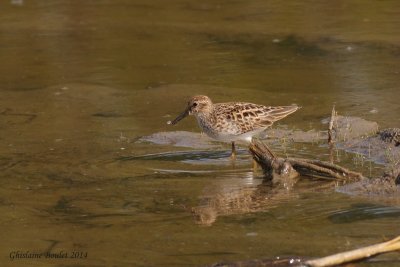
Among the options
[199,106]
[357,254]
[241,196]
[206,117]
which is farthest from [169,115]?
[357,254]

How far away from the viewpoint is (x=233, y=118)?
10.8 metres

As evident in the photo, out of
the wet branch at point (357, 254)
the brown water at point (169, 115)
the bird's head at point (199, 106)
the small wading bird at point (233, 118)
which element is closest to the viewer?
the wet branch at point (357, 254)

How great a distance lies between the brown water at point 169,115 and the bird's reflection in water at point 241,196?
0.06ft

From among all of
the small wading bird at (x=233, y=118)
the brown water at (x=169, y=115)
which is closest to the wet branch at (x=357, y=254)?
the brown water at (x=169, y=115)

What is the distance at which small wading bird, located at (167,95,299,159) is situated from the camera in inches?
420

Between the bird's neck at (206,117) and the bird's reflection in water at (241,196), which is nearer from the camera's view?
the bird's reflection in water at (241,196)

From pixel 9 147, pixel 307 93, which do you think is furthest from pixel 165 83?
pixel 9 147

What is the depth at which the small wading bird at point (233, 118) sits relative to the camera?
10680mm

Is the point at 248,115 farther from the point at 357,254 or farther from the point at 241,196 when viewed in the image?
the point at 357,254

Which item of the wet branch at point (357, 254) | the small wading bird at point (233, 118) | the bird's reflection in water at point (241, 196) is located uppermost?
the small wading bird at point (233, 118)

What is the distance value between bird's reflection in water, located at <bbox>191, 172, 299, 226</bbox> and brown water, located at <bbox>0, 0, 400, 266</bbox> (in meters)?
0.02

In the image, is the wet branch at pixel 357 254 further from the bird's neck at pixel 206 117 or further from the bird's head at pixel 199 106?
the bird's head at pixel 199 106

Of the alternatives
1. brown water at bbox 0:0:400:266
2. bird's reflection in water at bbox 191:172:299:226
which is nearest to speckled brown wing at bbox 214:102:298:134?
brown water at bbox 0:0:400:266

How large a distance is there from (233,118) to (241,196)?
1.80m
